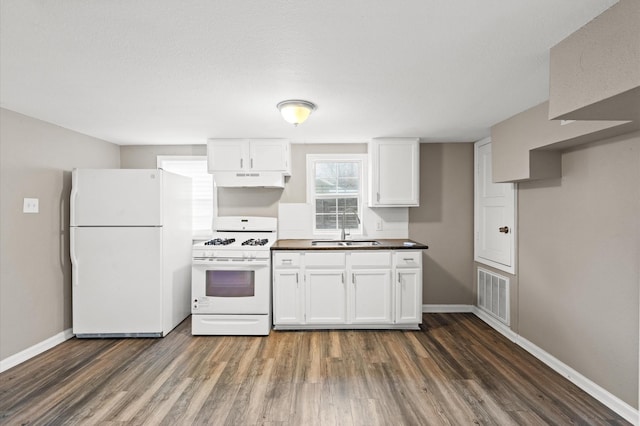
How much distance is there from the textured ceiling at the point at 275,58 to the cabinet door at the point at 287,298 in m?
1.64

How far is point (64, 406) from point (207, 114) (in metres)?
2.45

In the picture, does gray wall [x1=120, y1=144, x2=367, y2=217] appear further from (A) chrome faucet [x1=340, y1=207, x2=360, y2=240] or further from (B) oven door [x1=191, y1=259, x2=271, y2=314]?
(B) oven door [x1=191, y1=259, x2=271, y2=314]

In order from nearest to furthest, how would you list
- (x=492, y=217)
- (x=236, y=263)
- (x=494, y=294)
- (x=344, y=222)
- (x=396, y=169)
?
1. (x=236, y=263)
2. (x=494, y=294)
3. (x=492, y=217)
4. (x=396, y=169)
5. (x=344, y=222)

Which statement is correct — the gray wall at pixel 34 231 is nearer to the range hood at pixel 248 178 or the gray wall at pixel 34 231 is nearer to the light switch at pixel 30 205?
the light switch at pixel 30 205

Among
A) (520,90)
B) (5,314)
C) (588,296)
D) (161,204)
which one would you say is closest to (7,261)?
(5,314)

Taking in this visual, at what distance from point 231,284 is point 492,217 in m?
3.08

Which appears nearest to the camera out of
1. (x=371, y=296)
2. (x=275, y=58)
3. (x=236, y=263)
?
(x=275, y=58)

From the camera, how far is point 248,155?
361cm

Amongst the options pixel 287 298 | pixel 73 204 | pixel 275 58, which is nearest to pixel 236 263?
pixel 287 298

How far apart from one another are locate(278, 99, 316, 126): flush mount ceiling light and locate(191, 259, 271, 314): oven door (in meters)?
1.55

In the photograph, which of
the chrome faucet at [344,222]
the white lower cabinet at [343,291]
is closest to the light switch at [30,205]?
the white lower cabinet at [343,291]

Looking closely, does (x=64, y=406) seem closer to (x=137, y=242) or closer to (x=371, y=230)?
(x=137, y=242)

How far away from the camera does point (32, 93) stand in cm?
225

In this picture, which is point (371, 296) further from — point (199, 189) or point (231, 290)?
point (199, 189)
